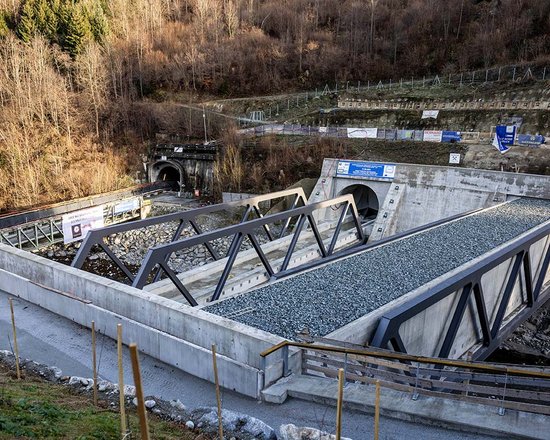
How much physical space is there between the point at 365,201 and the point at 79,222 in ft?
66.2

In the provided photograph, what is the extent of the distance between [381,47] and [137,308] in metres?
59.4

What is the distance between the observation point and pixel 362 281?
13977 mm

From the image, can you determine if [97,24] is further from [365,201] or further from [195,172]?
[365,201]

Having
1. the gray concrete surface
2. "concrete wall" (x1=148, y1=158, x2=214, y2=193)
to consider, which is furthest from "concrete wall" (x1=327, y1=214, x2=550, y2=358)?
"concrete wall" (x1=148, y1=158, x2=214, y2=193)

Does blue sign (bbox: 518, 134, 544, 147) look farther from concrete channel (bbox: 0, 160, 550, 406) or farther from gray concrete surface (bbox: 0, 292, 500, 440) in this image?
gray concrete surface (bbox: 0, 292, 500, 440)

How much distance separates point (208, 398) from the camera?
8641 mm

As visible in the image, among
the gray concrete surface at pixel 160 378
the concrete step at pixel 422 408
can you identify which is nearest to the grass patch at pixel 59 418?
the gray concrete surface at pixel 160 378

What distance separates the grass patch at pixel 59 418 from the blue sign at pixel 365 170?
24956 millimetres

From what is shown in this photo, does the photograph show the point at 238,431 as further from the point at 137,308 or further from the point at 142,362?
the point at 137,308

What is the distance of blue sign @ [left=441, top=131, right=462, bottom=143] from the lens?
33.2 m

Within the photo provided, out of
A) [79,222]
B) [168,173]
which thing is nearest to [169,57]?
[168,173]

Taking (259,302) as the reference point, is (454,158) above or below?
above

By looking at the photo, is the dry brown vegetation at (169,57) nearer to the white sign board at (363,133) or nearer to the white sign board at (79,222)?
the white sign board at (363,133)

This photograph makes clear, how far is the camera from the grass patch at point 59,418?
566 cm
